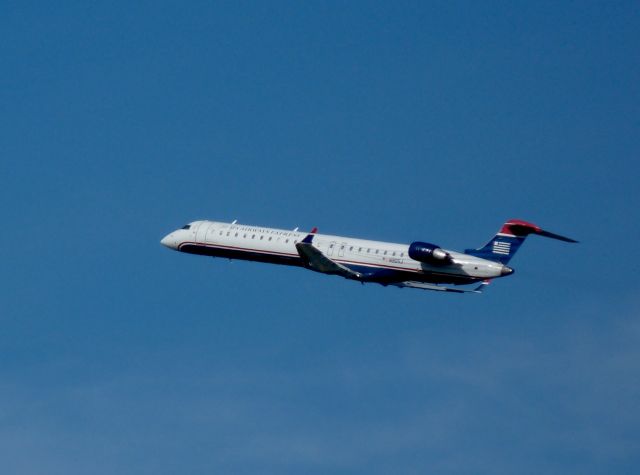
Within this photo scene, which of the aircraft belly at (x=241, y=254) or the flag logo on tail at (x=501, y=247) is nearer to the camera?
the flag logo on tail at (x=501, y=247)

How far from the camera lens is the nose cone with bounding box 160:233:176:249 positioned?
94475 mm

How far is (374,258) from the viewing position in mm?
85375

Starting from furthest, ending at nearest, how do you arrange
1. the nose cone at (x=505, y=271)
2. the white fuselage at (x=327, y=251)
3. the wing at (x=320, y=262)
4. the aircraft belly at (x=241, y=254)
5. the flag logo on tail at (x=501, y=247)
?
the aircraft belly at (x=241, y=254)
the wing at (x=320, y=262)
the flag logo on tail at (x=501, y=247)
the white fuselage at (x=327, y=251)
the nose cone at (x=505, y=271)

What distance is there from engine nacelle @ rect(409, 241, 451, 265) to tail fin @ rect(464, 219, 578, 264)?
2569 mm

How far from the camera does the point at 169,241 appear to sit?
9481 centimetres

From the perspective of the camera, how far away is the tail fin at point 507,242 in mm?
82688

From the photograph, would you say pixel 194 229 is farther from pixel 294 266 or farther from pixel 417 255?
pixel 417 255

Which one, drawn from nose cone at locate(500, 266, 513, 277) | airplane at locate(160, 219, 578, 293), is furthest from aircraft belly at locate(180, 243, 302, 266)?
nose cone at locate(500, 266, 513, 277)

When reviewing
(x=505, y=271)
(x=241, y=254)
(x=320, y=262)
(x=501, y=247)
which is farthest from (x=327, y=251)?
(x=505, y=271)

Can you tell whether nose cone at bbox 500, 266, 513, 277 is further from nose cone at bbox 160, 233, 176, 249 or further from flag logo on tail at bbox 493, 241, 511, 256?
nose cone at bbox 160, 233, 176, 249

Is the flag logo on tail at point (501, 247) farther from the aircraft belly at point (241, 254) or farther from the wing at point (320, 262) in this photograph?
the aircraft belly at point (241, 254)

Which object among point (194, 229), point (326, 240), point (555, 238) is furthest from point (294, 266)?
point (555, 238)

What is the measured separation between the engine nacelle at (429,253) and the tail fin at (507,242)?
8.43ft

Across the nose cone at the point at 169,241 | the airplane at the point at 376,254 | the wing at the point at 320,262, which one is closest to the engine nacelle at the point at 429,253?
the airplane at the point at 376,254
